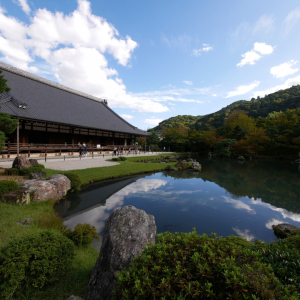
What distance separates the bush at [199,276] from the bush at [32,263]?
5.85ft

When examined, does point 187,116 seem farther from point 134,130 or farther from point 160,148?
point 134,130

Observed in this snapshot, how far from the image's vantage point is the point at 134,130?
31.9 metres

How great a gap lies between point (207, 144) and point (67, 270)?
40.3 meters

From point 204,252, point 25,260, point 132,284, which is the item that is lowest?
point 25,260

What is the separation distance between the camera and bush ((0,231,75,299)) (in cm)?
254

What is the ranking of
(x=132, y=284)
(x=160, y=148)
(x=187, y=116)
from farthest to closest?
(x=187, y=116) → (x=160, y=148) → (x=132, y=284)

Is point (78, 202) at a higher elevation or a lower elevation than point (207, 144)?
lower

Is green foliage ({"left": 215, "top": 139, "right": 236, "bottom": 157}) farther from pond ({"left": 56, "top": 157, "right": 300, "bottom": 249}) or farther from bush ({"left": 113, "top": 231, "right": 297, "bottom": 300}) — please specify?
bush ({"left": 113, "top": 231, "right": 297, "bottom": 300})

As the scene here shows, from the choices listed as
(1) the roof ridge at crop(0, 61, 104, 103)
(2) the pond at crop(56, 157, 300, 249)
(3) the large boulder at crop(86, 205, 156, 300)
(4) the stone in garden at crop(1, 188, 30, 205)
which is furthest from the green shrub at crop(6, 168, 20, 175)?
(1) the roof ridge at crop(0, 61, 104, 103)

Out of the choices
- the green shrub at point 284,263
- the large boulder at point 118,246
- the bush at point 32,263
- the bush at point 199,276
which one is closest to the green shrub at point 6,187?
the bush at point 32,263

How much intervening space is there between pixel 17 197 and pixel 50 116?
15.4 meters

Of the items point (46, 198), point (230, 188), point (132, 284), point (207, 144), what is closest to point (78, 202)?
point (46, 198)

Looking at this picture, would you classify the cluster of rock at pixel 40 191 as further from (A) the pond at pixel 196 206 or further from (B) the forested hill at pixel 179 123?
(B) the forested hill at pixel 179 123

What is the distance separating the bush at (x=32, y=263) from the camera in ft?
8.35
